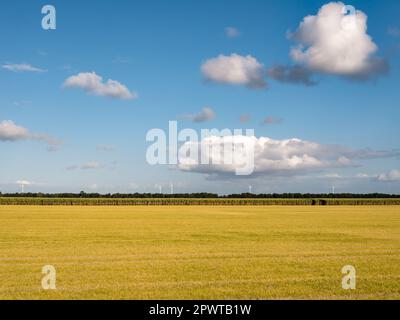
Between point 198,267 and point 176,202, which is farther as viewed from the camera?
point 176,202

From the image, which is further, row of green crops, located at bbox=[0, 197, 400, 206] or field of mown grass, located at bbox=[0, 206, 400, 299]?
row of green crops, located at bbox=[0, 197, 400, 206]

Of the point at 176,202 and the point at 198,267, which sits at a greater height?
the point at 198,267

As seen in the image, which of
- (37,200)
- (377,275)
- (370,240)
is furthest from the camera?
(37,200)

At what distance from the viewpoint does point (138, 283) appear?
14836 millimetres

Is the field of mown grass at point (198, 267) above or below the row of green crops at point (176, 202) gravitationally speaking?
above

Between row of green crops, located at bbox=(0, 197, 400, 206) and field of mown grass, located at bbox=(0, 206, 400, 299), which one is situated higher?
field of mown grass, located at bbox=(0, 206, 400, 299)

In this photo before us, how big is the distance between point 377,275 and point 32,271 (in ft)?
41.3

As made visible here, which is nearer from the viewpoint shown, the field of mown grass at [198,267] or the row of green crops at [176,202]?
the field of mown grass at [198,267]

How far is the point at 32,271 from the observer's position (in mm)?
17016
